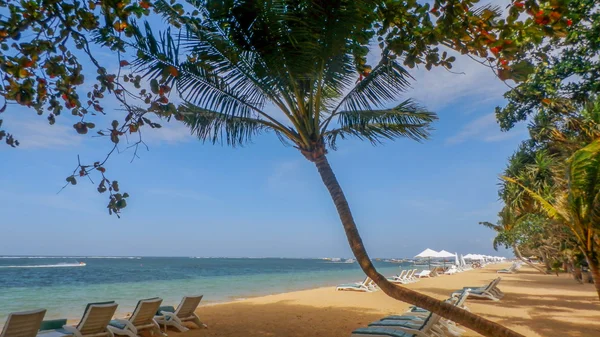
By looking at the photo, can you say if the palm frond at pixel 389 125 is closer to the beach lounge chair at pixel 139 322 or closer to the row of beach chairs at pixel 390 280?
the beach lounge chair at pixel 139 322

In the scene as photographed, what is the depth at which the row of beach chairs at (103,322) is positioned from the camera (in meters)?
5.69

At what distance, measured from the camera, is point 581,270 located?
2095 cm

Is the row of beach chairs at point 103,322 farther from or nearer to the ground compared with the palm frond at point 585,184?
nearer to the ground

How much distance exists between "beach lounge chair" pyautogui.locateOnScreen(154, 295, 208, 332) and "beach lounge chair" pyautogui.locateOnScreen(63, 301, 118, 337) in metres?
1.28

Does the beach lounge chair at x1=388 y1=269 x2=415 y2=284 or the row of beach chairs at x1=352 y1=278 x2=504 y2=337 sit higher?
the beach lounge chair at x1=388 y1=269 x2=415 y2=284

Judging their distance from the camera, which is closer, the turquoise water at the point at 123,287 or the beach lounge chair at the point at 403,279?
the turquoise water at the point at 123,287

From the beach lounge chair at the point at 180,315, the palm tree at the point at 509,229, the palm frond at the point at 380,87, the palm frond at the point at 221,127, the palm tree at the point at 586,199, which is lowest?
the beach lounge chair at the point at 180,315

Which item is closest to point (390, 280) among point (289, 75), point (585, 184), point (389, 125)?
point (585, 184)

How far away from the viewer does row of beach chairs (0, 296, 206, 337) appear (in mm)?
5691

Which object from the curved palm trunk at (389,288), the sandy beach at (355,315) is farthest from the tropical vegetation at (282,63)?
the sandy beach at (355,315)

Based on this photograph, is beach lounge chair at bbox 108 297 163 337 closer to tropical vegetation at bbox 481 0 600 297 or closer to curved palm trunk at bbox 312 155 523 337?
curved palm trunk at bbox 312 155 523 337

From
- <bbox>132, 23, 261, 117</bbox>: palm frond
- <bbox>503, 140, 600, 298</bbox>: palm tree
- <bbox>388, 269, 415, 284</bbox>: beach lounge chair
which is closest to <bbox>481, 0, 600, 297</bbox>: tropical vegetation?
<bbox>503, 140, 600, 298</bbox>: palm tree

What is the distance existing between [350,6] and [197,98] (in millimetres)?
2121

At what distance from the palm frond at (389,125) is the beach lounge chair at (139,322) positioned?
4701 mm
